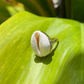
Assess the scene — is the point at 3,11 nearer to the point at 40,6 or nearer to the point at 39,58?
the point at 40,6

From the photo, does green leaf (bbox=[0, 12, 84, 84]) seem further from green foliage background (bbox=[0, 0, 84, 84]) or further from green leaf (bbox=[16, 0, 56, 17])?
green leaf (bbox=[16, 0, 56, 17])

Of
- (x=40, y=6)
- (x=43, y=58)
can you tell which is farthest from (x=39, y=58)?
(x=40, y=6)

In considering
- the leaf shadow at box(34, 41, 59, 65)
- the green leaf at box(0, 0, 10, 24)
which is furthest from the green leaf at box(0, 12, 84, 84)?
the green leaf at box(0, 0, 10, 24)

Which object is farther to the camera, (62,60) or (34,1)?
(34,1)

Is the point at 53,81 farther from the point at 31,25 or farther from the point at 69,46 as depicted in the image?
the point at 31,25

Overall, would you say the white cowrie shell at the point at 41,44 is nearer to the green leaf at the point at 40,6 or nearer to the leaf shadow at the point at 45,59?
the leaf shadow at the point at 45,59

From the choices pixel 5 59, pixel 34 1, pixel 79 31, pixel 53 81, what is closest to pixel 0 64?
pixel 5 59
